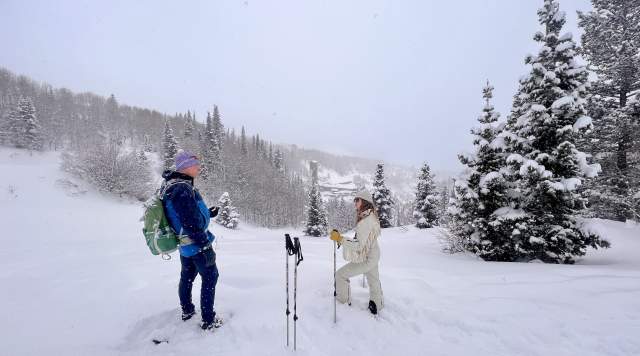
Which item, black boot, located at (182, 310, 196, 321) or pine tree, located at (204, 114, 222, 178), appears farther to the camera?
pine tree, located at (204, 114, 222, 178)

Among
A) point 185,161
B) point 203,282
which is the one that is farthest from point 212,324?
point 185,161

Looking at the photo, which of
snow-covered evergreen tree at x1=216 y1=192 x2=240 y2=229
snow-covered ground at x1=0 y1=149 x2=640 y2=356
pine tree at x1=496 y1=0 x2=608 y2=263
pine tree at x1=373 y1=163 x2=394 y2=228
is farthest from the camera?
snow-covered evergreen tree at x1=216 y1=192 x2=240 y2=229

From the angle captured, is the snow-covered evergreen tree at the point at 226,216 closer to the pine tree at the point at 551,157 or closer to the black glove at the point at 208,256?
the pine tree at the point at 551,157

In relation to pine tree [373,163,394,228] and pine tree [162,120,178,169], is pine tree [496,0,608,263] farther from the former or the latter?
pine tree [162,120,178,169]

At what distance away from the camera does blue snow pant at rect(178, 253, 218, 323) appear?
4.25m

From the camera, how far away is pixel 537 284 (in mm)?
6406

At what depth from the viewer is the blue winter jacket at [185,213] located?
399 centimetres

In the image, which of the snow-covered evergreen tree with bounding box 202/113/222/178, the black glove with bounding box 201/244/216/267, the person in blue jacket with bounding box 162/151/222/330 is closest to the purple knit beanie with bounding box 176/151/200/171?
the person in blue jacket with bounding box 162/151/222/330

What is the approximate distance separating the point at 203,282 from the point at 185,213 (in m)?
1.05

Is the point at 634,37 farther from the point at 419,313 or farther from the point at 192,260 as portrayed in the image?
the point at 192,260

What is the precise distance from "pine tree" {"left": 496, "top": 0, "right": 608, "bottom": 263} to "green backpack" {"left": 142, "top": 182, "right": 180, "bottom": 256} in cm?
1020

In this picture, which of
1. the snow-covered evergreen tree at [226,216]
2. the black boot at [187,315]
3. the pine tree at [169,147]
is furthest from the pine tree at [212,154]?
the black boot at [187,315]

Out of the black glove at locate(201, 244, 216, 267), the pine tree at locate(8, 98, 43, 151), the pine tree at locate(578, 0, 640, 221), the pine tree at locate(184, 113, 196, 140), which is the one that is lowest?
the black glove at locate(201, 244, 216, 267)

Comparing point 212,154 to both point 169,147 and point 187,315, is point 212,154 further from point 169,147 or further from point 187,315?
point 187,315
